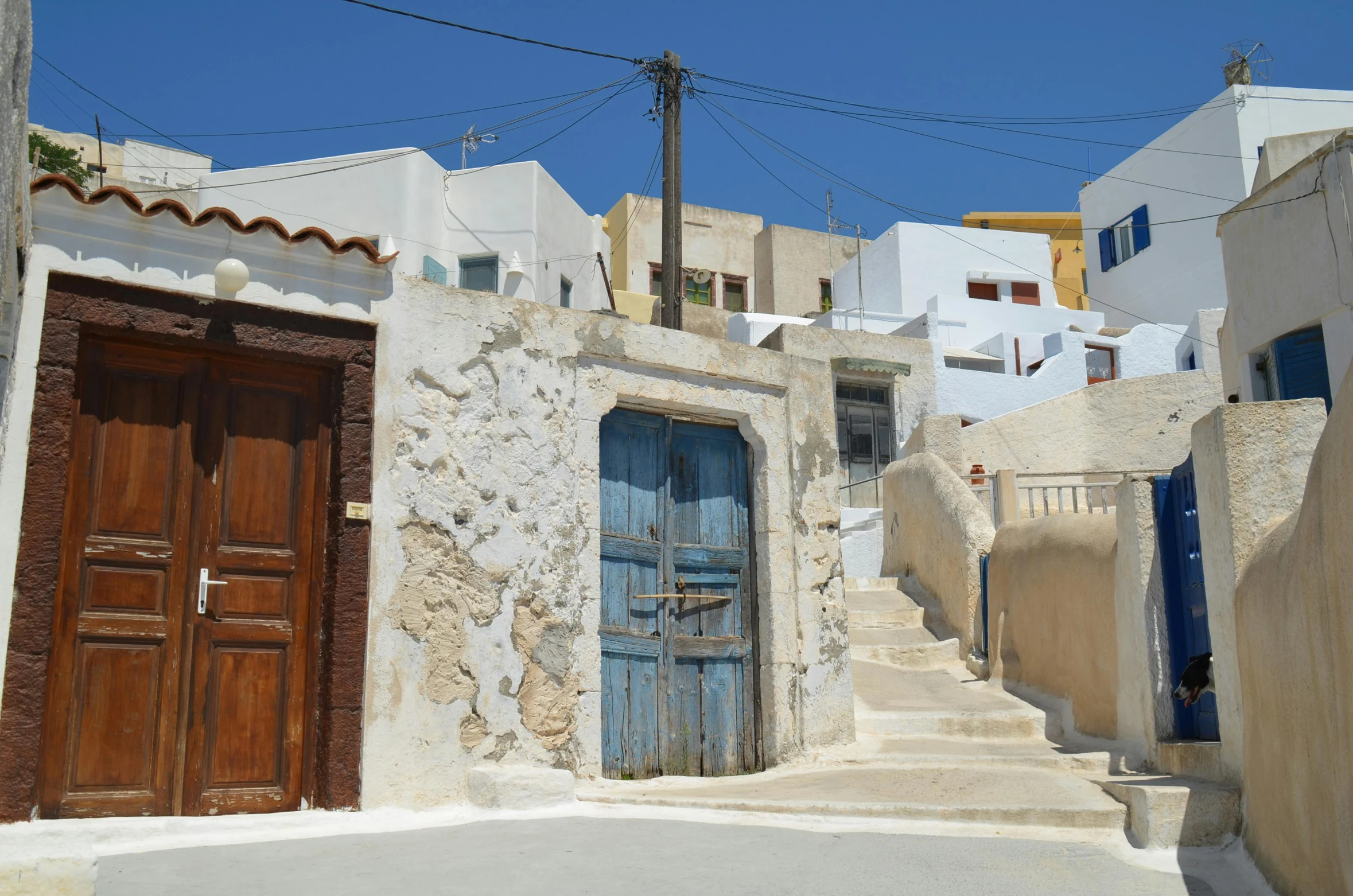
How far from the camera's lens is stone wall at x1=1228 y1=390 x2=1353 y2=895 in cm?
363

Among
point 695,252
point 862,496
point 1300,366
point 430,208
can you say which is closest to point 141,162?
point 430,208

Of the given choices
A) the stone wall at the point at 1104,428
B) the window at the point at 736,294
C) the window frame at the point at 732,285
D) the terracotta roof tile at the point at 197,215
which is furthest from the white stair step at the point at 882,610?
the window at the point at 736,294

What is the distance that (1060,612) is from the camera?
8812 mm

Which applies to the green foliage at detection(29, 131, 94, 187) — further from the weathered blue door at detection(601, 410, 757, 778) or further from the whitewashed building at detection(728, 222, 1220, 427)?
the weathered blue door at detection(601, 410, 757, 778)

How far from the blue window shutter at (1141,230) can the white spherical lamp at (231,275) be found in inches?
1090

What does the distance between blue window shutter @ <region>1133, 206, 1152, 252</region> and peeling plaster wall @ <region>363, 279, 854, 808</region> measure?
973 inches

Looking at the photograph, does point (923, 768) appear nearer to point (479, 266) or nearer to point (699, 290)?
point (479, 266)

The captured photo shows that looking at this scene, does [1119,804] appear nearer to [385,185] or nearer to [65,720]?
[65,720]

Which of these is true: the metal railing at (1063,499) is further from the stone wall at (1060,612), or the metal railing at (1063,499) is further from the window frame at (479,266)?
the window frame at (479,266)

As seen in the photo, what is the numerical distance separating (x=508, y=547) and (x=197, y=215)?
8.24 ft

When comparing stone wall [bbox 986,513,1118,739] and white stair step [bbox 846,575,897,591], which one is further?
white stair step [bbox 846,575,897,591]

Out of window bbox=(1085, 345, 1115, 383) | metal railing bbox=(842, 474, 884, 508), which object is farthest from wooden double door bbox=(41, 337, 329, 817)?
window bbox=(1085, 345, 1115, 383)

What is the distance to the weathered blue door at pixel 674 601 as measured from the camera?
7.62 meters

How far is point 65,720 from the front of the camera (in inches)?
219
